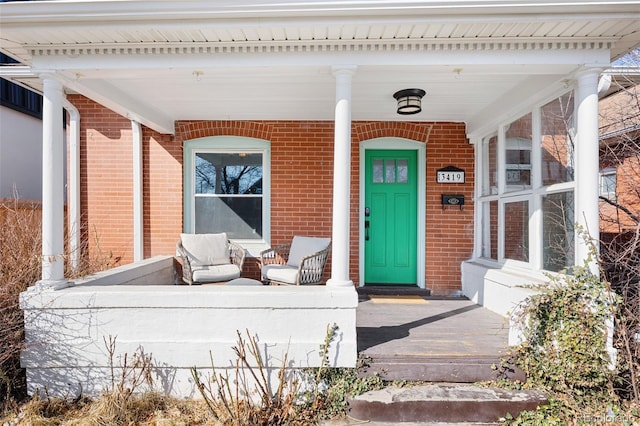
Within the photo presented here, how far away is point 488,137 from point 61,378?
17.8 feet

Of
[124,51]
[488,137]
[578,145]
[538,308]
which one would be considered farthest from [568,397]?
[124,51]

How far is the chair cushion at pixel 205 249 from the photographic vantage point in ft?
15.9

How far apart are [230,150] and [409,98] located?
2780mm

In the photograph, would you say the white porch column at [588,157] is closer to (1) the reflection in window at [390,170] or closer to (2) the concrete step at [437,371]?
(2) the concrete step at [437,371]

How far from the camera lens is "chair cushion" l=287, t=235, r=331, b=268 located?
16.0 feet

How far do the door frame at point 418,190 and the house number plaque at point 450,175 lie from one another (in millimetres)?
210

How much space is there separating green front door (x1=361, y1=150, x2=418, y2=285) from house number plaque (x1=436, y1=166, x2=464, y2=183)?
351mm

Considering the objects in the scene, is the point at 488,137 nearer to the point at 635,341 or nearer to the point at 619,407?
the point at 635,341

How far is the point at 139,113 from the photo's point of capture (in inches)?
178

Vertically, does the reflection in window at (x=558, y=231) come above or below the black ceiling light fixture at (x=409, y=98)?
below

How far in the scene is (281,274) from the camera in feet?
14.8

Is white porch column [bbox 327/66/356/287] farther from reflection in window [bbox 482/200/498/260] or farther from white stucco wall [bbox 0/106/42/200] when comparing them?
white stucco wall [bbox 0/106/42/200]

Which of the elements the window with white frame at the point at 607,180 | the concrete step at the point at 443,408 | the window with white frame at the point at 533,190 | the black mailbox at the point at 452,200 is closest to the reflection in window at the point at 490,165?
the window with white frame at the point at 533,190

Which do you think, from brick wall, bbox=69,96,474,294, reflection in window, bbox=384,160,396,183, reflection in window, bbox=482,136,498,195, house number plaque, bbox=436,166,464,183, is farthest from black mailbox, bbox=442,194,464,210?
reflection in window, bbox=384,160,396,183
